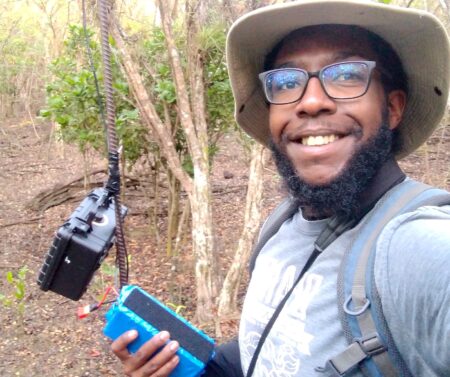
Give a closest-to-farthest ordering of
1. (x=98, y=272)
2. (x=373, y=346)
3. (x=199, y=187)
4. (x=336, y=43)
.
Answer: (x=373, y=346) → (x=336, y=43) → (x=199, y=187) → (x=98, y=272)

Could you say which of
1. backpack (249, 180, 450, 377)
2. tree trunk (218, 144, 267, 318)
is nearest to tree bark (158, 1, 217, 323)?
tree trunk (218, 144, 267, 318)

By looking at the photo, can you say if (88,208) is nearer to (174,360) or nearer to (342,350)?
(174,360)

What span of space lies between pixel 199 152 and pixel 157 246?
8.80ft

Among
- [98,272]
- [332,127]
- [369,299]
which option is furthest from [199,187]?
[369,299]

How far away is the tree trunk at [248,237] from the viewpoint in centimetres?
426

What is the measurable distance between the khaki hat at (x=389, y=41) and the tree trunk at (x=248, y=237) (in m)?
2.33

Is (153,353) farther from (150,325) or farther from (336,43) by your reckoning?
(336,43)

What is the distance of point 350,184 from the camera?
56.5 inches

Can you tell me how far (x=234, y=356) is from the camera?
1837mm

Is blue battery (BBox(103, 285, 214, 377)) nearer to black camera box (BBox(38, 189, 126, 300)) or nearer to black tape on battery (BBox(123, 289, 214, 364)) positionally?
black tape on battery (BBox(123, 289, 214, 364))

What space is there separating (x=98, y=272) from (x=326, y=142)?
4.55 meters

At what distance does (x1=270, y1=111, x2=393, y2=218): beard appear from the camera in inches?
55.7

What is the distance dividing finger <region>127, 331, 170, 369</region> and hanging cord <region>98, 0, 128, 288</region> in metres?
0.22

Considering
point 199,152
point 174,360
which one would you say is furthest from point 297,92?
point 199,152
